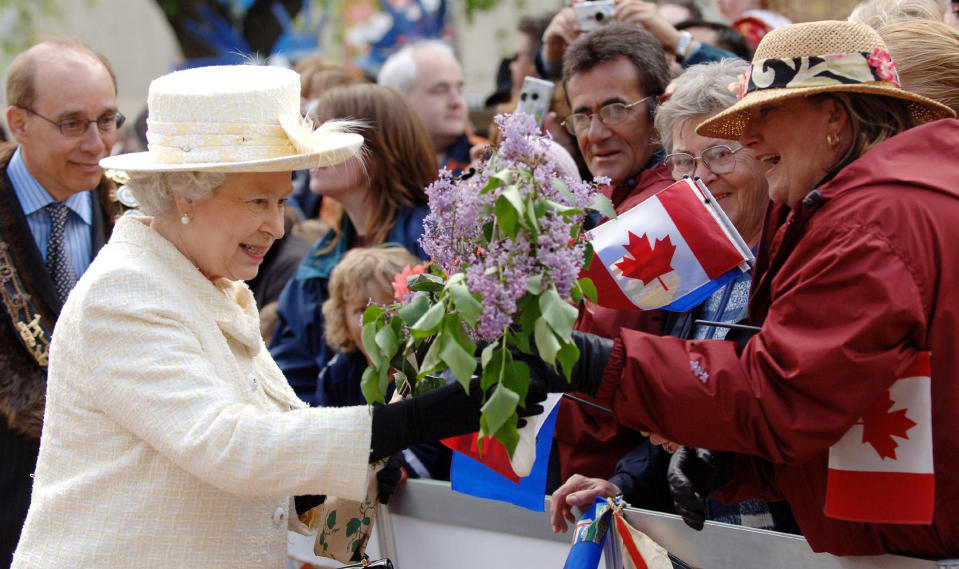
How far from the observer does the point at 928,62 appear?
2.64 m

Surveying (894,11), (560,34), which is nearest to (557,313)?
(894,11)

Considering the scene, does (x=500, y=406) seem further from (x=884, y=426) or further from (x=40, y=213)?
(x=40, y=213)

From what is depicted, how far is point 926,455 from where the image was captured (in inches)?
87.0

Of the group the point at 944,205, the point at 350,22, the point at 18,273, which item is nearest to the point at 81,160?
the point at 18,273

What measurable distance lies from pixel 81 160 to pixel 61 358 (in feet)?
6.06

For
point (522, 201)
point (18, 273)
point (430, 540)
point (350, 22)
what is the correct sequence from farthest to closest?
1. point (350, 22)
2. point (18, 273)
3. point (430, 540)
4. point (522, 201)

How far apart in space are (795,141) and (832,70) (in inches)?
7.5

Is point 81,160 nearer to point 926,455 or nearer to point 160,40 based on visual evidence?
point 926,455

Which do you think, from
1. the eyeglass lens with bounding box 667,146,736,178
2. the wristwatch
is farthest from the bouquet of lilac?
the wristwatch

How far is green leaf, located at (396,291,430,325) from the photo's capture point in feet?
7.77

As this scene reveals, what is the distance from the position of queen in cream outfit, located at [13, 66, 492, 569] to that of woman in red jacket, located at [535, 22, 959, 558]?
0.48m

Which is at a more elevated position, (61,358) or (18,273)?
(61,358)

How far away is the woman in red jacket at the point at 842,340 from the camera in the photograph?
216cm

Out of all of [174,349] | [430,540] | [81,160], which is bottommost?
[430,540]
